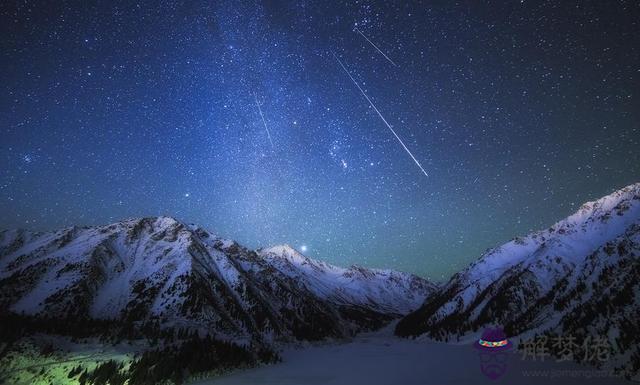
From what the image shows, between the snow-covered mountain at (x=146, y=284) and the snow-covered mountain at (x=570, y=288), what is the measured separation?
217 feet

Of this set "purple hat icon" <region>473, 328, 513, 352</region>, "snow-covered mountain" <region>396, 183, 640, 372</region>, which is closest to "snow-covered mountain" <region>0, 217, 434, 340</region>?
"snow-covered mountain" <region>396, 183, 640, 372</region>

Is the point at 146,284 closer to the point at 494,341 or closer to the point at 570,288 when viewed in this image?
the point at 494,341

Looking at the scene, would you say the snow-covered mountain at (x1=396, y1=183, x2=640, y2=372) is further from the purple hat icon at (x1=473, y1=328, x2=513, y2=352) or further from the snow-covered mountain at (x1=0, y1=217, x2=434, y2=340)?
the snow-covered mountain at (x1=0, y1=217, x2=434, y2=340)

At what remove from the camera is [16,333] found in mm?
43531

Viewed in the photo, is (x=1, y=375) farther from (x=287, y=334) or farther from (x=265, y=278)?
(x=265, y=278)

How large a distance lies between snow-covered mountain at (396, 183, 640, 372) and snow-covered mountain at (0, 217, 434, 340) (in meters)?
66.1

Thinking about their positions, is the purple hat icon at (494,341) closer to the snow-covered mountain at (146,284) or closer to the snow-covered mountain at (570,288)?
the snow-covered mountain at (570,288)

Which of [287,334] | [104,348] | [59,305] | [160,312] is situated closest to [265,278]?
[287,334]

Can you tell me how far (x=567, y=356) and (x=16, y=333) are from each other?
74445 millimetres

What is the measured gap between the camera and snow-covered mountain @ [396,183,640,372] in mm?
56562

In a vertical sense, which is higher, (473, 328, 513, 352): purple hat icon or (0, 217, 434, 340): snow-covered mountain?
(0, 217, 434, 340): snow-covered mountain

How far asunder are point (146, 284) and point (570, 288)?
136 m

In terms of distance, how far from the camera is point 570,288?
9519cm

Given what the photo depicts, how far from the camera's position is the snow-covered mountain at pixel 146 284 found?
110938 mm
